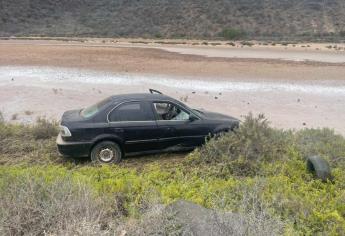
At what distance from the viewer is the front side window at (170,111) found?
10.2 metres

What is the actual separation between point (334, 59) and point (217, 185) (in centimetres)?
3254

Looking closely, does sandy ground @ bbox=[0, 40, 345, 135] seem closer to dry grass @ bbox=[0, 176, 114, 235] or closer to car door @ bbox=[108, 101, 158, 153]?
car door @ bbox=[108, 101, 158, 153]

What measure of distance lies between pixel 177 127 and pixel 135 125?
957 millimetres

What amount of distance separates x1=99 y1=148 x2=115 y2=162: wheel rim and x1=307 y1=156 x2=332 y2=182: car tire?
4151mm

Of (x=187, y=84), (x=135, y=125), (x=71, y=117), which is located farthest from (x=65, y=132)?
(x=187, y=84)

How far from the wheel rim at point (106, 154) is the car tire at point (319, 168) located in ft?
13.6

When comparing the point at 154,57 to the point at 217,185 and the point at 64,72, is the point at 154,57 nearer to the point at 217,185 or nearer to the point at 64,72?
the point at 64,72

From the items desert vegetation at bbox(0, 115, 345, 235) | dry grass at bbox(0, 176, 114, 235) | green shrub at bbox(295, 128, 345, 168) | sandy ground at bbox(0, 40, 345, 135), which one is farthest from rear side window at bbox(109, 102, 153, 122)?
sandy ground at bbox(0, 40, 345, 135)

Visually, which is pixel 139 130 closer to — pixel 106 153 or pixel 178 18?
pixel 106 153

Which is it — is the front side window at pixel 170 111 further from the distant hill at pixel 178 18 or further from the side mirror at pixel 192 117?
the distant hill at pixel 178 18

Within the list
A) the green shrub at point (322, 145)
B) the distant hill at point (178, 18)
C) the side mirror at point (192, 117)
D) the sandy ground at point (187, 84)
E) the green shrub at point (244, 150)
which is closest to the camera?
the green shrub at point (244, 150)

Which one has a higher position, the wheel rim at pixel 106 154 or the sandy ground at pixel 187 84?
the sandy ground at pixel 187 84

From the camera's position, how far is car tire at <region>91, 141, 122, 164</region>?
9609 millimetres

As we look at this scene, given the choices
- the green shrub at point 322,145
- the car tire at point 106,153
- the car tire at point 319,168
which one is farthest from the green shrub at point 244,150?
the car tire at point 106,153
